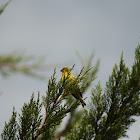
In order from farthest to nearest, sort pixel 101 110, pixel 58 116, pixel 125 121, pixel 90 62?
pixel 90 62
pixel 101 110
pixel 125 121
pixel 58 116

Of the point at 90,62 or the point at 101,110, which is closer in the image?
the point at 101,110

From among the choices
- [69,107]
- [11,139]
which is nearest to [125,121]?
[69,107]

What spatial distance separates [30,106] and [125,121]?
1.22 metres

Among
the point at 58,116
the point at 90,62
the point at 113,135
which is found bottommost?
the point at 113,135

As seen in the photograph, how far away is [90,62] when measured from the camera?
15.9 feet

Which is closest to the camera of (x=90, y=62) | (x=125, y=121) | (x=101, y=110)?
(x=125, y=121)

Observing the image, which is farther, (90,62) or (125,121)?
(90,62)

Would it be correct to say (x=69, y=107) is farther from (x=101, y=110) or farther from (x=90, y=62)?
(x=90, y=62)

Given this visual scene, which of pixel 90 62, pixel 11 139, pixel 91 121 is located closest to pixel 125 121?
pixel 91 121

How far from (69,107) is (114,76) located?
0.84 metres

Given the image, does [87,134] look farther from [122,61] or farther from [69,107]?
[122,61]

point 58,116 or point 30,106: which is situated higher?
point 30,106

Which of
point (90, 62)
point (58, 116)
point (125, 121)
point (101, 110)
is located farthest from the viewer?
point (90, 62)

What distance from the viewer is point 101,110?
2.97 metres
